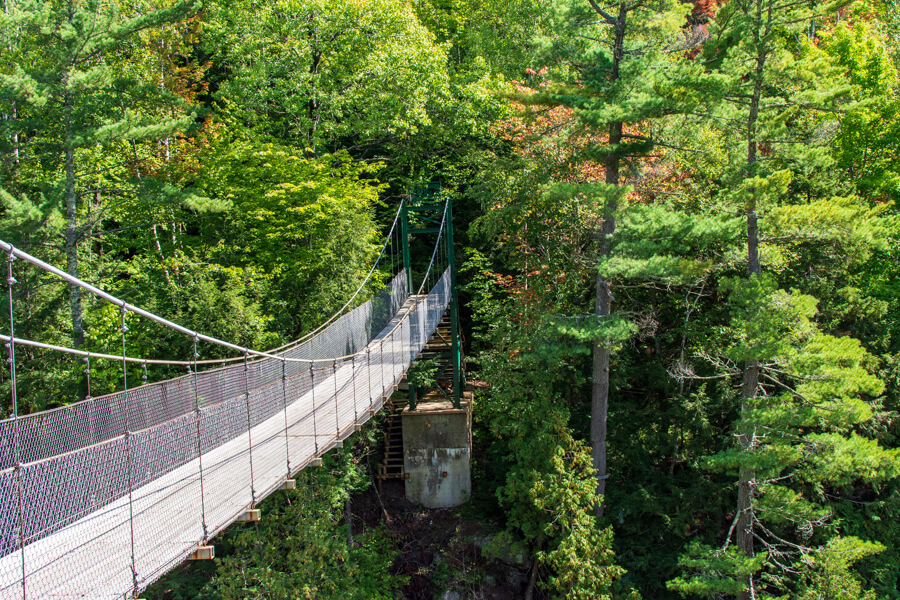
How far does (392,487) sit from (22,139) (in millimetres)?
8993

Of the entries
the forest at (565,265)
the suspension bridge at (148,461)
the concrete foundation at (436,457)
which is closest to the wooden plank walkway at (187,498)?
the suspension bridge at (148,461)

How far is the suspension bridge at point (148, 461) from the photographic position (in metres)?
3.84

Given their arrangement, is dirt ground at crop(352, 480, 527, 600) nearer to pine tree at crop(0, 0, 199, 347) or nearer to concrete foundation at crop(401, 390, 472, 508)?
concrete foundation at crop(401, 390, 472, 508)

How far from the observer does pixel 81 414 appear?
5098 mm

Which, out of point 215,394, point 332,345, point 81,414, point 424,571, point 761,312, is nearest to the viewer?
point 81,414

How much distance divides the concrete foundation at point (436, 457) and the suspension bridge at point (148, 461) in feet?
10.5

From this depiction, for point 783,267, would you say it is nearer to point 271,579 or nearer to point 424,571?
point 424,571

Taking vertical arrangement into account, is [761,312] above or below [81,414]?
above

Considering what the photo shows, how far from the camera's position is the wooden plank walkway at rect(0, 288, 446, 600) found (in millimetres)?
3846

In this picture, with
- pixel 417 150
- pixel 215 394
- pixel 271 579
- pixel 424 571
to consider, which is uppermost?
pixel 417 150

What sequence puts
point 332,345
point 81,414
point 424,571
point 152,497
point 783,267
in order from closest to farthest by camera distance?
1. point 152,497
2. point 81,414
3. point 332,345
4. point 783,267
5. point 424,571

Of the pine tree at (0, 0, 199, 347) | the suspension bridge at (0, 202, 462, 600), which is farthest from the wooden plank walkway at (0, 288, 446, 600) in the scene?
the pine tree at (0, 0, 199, 347)

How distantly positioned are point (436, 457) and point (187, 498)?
6.61 m

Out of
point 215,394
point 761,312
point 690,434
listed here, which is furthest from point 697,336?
point 215,394
